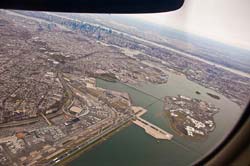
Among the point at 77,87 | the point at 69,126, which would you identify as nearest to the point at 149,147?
the point at 69,126

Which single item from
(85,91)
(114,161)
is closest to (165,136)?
(114,161)

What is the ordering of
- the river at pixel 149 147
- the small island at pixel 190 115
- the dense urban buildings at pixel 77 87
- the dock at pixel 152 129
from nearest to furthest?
the river at pixel 149 147, the dense urban buildings at pixel 77 87, the dock at pixel 152 129, the small island at pixel 190 115

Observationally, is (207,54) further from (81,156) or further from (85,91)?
(81,156)

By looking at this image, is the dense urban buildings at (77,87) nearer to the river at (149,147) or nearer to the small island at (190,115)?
the small island at (190,115)

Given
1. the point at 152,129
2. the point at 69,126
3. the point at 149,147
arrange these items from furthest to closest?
the point at 152,129, the point at 69,126, the point at 149,147

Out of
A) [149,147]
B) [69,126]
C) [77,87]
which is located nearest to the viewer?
[149,147]

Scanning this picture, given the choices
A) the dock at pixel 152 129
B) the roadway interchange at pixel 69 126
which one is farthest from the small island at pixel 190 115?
the roadway interchange at pixel 69 126

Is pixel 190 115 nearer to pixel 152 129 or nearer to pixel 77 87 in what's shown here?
pixel 152 129

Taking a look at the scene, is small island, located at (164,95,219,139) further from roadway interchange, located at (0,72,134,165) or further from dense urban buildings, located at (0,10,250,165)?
roadway interchange, located at (0,72,134,165)

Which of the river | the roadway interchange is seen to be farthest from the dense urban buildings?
the river

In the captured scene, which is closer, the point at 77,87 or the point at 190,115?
the point at 190,115
